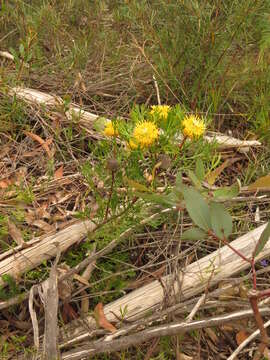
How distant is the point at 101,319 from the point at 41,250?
0.43 m

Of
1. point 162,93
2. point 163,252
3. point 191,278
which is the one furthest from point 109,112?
point 191,278

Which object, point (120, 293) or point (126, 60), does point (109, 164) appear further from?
point (126, 60)

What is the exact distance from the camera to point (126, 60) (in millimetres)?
3359

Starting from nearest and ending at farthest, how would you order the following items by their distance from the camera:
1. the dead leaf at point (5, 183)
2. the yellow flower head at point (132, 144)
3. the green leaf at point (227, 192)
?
the green leaf at point (227, 192) → the yellow flower head at point (132, 144) → the dead leaf at point (5, 183)

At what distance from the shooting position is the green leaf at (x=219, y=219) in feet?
4.22

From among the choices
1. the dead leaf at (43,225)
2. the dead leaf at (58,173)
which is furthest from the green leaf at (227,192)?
the dead leaf at (58,173)

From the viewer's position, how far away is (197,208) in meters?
1.31

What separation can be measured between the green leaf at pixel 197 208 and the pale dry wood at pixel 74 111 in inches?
51.6

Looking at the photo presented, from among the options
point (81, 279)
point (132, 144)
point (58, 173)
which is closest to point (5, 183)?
point (58, 173)

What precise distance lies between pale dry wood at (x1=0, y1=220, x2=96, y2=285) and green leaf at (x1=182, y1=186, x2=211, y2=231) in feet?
2.70

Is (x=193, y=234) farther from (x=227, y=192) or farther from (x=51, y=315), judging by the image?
(x=51, y=315)

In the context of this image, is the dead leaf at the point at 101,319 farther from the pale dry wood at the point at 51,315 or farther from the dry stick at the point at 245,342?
the dry stick at the point at 245,342

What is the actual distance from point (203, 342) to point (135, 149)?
907 mm

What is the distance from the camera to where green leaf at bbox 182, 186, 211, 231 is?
1.30 meters
